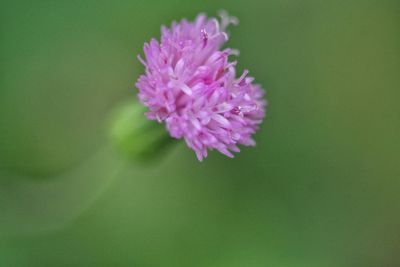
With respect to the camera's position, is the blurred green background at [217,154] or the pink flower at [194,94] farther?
the blurred green background at [217,154]

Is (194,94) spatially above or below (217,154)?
below

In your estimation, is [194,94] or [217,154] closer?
[194,94]

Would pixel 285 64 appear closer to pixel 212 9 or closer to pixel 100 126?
pixel 212 9

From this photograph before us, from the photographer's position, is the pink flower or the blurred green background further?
the blurred green background

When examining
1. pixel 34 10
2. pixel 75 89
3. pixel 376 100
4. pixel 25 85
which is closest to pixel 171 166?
pixel 75 89
